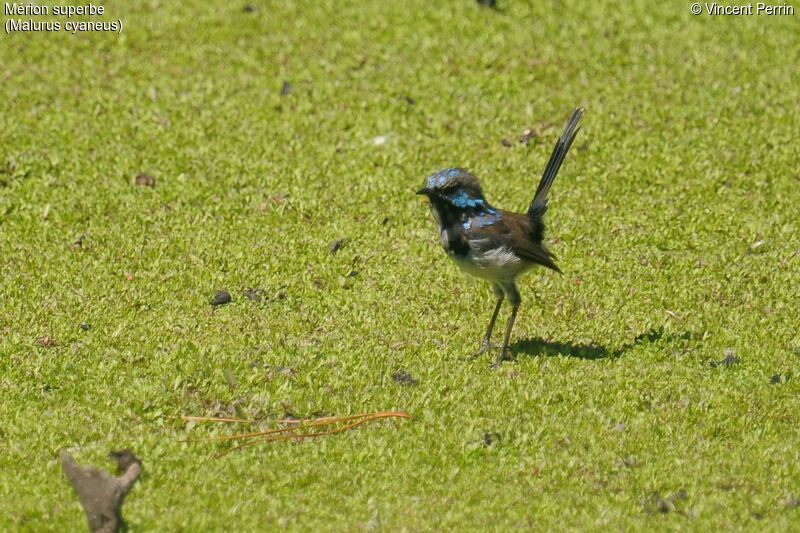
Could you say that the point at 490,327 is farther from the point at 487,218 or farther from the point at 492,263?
the point at 487,218

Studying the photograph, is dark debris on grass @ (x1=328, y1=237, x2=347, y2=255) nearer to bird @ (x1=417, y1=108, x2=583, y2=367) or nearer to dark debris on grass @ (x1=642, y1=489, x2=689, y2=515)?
bird @ (x1=417, y1=108, x2=583, y2=367)

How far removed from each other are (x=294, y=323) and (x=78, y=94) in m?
5.78

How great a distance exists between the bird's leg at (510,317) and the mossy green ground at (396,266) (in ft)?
0.78

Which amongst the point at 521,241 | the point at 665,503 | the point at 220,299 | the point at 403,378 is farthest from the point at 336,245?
the point at 665,503

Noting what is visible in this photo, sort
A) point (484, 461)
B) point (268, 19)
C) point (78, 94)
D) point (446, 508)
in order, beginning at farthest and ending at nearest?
point (268, 19) < point (78, 94) < point (484, 461) < point (446, 508)

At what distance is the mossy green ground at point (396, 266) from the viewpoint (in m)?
7.80

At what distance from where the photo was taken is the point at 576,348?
10.1m

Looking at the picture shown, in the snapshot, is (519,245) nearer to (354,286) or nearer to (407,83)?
(354,286)

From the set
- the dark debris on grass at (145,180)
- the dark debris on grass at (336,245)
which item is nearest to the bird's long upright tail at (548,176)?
the dark debris on grass at (336,245)

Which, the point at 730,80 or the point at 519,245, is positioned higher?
the point at 730,80

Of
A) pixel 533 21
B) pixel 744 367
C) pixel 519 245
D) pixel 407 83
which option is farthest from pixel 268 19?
pixel 744 367

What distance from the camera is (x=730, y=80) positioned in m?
15.2

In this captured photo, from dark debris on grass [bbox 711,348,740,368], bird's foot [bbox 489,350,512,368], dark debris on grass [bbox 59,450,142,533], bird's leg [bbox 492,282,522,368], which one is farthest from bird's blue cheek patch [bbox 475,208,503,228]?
dark debris on grass [bbox 59,450,142,533]

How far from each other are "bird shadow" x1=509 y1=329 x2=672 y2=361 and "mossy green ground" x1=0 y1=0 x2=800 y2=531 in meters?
0.03
